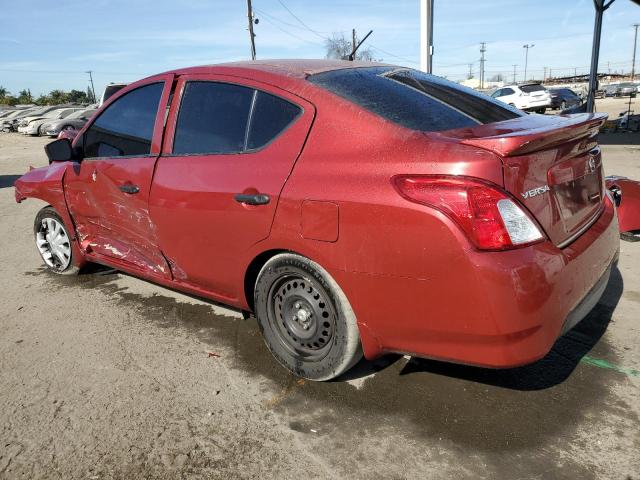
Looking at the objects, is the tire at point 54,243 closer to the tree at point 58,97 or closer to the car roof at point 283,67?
the car roof at point 283,67

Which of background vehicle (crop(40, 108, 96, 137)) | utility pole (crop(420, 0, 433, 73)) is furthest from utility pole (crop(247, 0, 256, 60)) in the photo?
utility pole (crop(420, 0, 433, 73))

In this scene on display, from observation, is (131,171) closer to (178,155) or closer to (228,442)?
(178,155)

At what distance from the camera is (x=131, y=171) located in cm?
339

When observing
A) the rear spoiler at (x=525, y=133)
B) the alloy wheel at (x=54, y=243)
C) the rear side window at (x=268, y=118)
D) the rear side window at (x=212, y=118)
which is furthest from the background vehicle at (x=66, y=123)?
the rear spoiler at (x=525, y=133)

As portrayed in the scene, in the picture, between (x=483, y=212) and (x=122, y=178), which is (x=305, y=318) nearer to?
(x=483, y=212)

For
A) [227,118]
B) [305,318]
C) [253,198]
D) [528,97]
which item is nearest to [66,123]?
[528,97]

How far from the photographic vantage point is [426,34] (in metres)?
12.0

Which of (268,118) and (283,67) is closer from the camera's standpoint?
(268,118)

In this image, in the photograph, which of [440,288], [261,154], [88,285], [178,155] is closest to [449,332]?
[440,288]

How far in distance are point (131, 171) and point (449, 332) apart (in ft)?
7.76

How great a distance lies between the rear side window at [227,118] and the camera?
2.69 metres

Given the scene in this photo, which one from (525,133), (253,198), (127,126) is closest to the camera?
(525,133)

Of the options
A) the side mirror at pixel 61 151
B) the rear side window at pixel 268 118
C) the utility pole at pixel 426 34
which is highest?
the utility pole at pixel 426 34

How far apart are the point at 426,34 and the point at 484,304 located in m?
11.4
